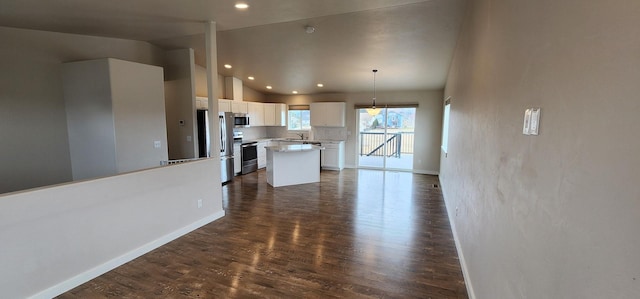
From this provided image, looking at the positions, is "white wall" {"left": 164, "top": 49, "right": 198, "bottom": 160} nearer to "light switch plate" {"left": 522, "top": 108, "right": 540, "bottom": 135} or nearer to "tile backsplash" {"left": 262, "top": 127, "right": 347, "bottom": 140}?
"tile backsplash" {"left": 262, "top": 127, "right": 347, "bottom": 140}

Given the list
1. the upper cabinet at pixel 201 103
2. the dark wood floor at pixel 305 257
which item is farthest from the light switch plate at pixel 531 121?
the upper cabinet at pixel 201 103

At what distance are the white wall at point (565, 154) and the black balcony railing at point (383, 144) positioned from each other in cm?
659

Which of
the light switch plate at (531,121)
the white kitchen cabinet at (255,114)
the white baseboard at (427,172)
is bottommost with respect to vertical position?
the white baseboard at (427,172)

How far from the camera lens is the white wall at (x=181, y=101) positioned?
513cm

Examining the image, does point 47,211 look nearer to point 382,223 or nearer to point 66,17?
point 66,17

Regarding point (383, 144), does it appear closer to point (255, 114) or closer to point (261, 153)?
point (261, 153)

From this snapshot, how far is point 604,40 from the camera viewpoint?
0.76 meters

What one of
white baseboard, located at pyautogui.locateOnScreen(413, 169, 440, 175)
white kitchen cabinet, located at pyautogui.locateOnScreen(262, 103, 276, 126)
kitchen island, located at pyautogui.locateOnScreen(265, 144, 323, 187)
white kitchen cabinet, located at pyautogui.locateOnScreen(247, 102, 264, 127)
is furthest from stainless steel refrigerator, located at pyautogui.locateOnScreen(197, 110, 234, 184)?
white baseboard, located at pyautogui.locateOnScreen(413, 169, 440, 175)

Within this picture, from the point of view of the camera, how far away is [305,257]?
292 centimetres

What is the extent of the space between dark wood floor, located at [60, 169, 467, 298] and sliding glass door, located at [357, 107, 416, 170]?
11.3 ft

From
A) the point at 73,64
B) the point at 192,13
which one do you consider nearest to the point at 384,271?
the point at 192,13

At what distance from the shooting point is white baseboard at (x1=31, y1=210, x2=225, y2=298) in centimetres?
229

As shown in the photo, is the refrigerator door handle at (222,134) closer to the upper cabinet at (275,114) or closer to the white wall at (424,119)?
the upper cabinet at (275,114)

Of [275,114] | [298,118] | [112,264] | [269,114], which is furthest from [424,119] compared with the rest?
[112,264]
